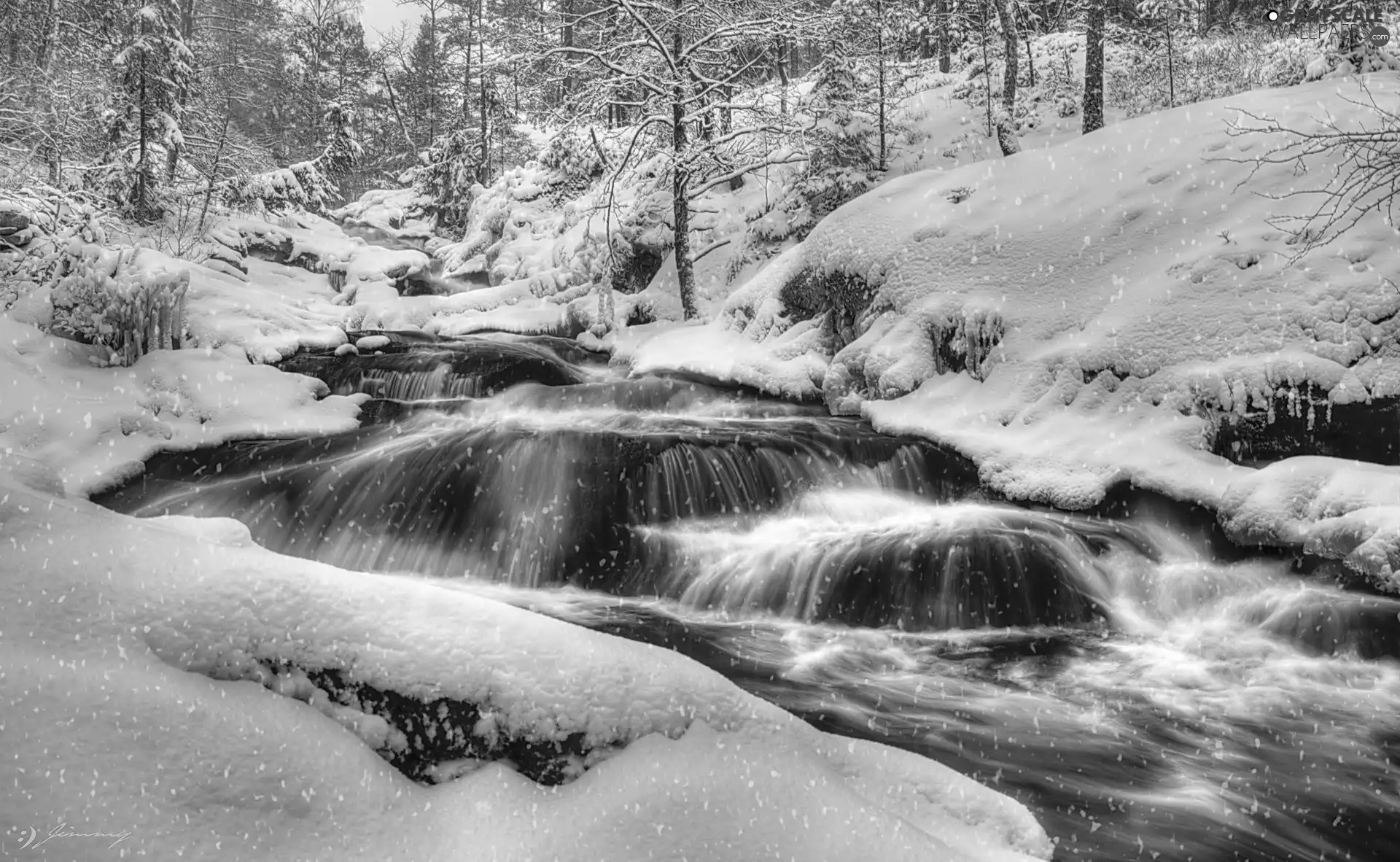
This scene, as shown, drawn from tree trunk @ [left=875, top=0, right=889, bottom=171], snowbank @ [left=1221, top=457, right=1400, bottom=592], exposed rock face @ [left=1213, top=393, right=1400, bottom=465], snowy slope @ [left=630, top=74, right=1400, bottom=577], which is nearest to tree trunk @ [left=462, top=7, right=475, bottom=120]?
tree trunk @ [left=875, top=0, right=889, bottom=171]

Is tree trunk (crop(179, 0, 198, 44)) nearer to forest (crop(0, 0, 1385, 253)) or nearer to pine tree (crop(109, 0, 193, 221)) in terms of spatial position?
forest (crop(0, 0, 1385, 253))

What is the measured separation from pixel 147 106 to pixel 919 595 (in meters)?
22.9

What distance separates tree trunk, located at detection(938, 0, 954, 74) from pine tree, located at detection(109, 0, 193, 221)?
22336mm

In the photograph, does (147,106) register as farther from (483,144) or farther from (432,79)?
(432,79)

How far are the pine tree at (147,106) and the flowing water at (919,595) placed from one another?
15.1 m

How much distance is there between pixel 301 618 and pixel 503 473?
5.91 metres

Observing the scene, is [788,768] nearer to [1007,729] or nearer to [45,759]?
[45,759]

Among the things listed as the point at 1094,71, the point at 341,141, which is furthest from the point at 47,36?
the point at 1094,71

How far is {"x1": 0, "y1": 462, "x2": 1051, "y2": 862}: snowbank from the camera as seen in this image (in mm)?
1534

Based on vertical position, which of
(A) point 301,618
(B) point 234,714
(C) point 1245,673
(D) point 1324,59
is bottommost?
(C) point 1245,673

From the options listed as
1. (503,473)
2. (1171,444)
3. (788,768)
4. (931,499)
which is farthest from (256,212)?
(788,768)

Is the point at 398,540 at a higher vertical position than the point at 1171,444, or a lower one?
lower

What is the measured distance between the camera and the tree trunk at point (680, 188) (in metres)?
13.4

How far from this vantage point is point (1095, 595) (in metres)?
5.95
